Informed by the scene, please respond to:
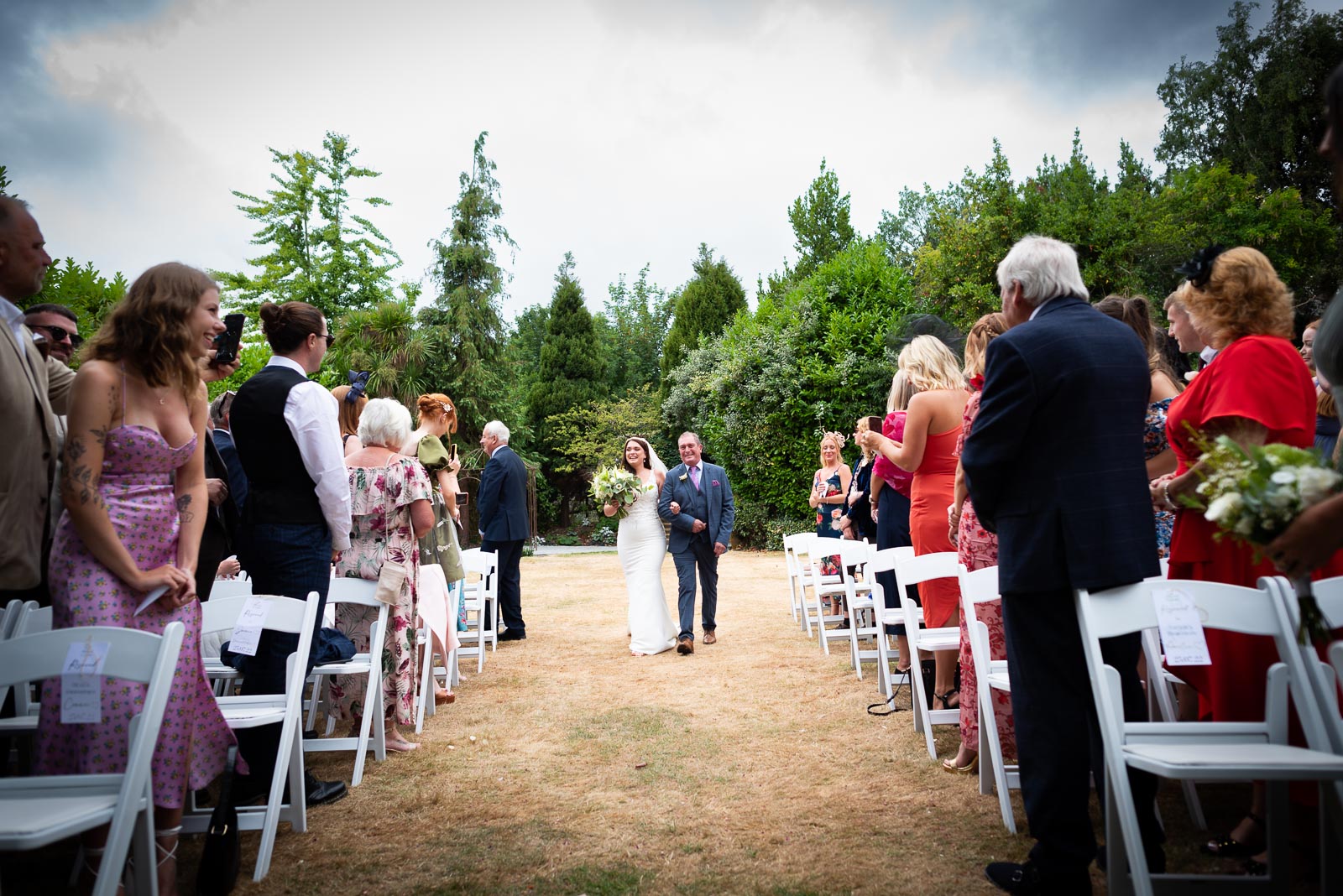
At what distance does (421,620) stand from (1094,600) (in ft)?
14.6

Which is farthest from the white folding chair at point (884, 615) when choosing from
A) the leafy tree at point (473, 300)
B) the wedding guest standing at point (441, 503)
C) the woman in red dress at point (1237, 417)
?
the leafy tree at point (473, 300)

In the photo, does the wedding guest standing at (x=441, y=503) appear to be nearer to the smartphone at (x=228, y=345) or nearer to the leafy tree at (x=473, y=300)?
the smartphone at (x=228, y=345)

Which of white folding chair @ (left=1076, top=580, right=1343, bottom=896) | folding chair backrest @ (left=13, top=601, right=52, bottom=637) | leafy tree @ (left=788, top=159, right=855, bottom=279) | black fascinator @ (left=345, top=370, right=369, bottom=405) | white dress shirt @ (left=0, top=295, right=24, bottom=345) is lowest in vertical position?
white folding chair @ (left=1076, top=580, right=1343, bottom=896)

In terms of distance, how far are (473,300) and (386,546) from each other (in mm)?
21385

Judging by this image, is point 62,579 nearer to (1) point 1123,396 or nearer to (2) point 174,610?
(2) point 174,610

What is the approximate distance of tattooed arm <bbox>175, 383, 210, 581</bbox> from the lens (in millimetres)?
2701

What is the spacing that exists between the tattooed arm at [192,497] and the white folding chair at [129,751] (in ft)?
1.81

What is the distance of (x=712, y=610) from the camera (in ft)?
27.9

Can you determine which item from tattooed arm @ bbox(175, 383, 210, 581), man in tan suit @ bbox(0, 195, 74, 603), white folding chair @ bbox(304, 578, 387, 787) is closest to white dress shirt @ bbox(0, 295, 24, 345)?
man in tan suit @ bbox(0, 195, 74, 603)

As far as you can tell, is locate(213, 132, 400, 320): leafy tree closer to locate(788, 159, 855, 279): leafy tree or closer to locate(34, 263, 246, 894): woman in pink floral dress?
locate(788, 159, 855, 279): leafy tree

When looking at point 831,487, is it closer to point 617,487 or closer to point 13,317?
point 617,487

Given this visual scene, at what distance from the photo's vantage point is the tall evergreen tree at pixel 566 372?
97.3 feet

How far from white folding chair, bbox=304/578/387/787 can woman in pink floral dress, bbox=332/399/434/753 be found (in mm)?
73

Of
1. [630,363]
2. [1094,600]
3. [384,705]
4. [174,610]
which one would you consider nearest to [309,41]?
[384,705]
